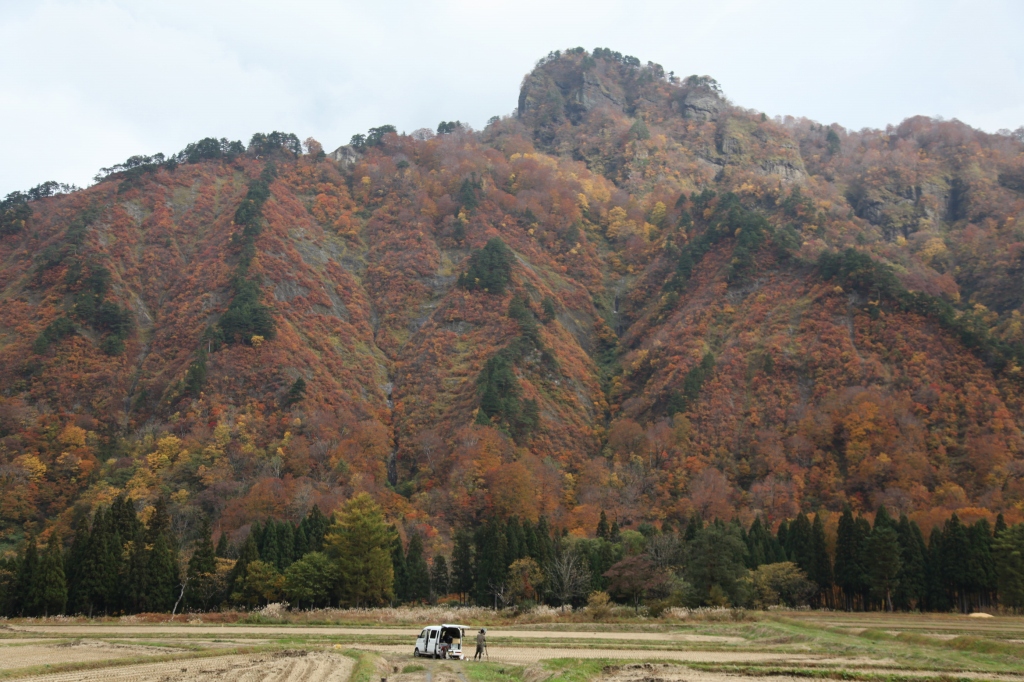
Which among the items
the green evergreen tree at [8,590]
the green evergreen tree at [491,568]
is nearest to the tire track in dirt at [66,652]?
the green evergreen tree at [8,590]

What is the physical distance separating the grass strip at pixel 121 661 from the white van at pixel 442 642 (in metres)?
6.62

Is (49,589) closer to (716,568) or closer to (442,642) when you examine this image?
(442,642)

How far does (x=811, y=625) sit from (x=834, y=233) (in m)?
112

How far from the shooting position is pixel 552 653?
34.4m

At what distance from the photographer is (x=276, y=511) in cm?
9131

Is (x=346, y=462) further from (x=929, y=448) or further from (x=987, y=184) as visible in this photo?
(x=987, y=184)

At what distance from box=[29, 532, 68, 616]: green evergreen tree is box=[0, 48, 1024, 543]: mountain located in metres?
26.4

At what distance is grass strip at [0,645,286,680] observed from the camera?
27297 mm

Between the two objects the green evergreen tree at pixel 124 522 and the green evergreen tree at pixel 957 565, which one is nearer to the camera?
the green evergreen tree at pixel 957 565

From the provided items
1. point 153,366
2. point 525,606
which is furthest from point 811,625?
point 153,366

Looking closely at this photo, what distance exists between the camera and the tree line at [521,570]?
6156 centimetres

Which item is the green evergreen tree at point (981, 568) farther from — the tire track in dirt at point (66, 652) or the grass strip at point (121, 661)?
the tire track in dirt at point (66, 652)

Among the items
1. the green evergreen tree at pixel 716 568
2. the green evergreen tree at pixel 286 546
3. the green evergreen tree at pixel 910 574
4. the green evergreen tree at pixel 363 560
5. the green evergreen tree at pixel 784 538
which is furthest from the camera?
the green evergreen tree at pixel 784 538

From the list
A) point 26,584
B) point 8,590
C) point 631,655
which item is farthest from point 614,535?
point 8,590
